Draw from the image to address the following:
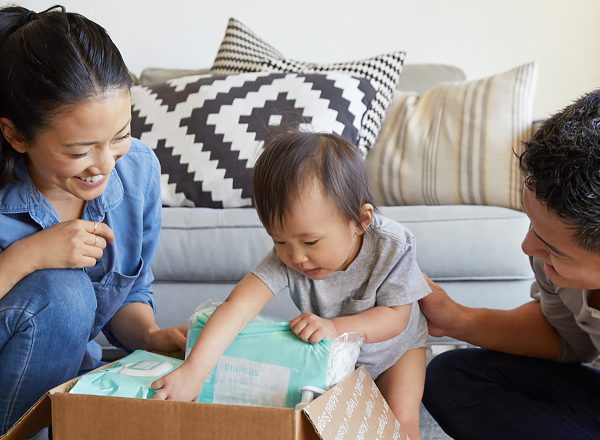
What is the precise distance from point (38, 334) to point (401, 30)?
208 centimetres

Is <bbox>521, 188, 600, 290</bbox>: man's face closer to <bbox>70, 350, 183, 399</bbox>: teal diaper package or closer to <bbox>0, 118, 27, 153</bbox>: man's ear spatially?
<bbox>70, 350, 183, 399</bbox>: teal diaper package

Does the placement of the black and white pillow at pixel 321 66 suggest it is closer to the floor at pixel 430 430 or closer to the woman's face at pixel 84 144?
the floor at pixel 430 430

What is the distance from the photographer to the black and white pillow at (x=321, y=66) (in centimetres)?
208

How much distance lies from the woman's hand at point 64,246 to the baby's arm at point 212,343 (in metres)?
0.23

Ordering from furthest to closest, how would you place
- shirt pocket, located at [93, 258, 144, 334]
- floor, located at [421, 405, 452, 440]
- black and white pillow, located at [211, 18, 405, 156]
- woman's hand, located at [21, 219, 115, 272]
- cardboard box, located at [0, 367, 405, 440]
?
black and white pillow, located at [211, 18, 405, 156] < floor, located at [421, 405, 452, 440] < shirt pocket, located at [93, 258, 144, 334] < woman's hand, located at [21, 219, 115, 272] < cardboard box, located at [0, 367, 405, 440]

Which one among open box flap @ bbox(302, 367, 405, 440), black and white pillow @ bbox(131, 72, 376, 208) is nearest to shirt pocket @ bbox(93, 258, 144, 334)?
open box flap @ bbox(302, 367, 405, 440)

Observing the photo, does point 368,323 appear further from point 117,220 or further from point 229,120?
point 229,120

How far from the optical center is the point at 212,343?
3.26ft

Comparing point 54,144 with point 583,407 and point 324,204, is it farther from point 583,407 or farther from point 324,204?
point 583,407

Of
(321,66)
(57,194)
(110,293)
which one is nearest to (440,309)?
(110,293)

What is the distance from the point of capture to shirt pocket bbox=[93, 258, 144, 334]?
124cm

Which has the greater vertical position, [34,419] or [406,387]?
[34,419]

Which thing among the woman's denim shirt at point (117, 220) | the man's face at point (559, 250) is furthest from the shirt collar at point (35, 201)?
the man's face at point (559, 250)

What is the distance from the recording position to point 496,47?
9.11 feet
